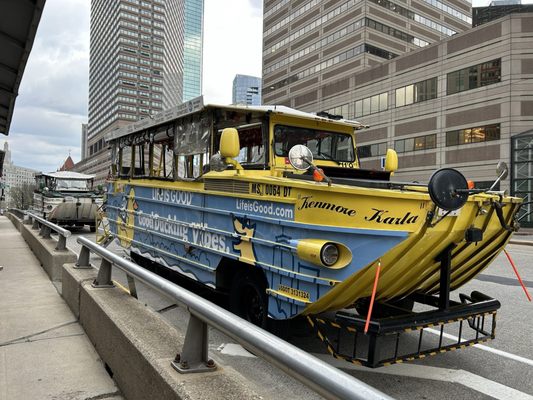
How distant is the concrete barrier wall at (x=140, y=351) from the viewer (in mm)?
2354

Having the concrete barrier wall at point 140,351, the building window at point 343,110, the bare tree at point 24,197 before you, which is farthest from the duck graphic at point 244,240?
the bare tree at point 24,197

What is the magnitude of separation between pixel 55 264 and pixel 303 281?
4.65 meters

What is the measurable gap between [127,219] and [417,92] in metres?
38.8

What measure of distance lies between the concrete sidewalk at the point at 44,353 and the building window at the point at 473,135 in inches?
1410

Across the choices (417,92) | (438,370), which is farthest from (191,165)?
(417,92)

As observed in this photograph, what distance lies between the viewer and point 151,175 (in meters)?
7.38

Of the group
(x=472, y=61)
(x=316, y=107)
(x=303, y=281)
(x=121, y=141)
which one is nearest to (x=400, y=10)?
(x=316, y=107)

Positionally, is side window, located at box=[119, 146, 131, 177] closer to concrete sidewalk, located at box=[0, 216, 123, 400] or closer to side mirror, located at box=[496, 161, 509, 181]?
concrete sidewalk, located at box=[0, 216, 123, 400]

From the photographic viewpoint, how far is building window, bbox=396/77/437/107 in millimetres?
40688

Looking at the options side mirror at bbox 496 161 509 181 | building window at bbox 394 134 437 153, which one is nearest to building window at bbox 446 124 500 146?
building window at bbox 394 134 437 153

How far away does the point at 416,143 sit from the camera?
4206cm

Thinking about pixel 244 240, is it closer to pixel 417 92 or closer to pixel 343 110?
pixel 417 92

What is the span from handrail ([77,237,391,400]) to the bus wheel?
4.88ft

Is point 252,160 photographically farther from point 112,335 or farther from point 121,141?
point 121,141
